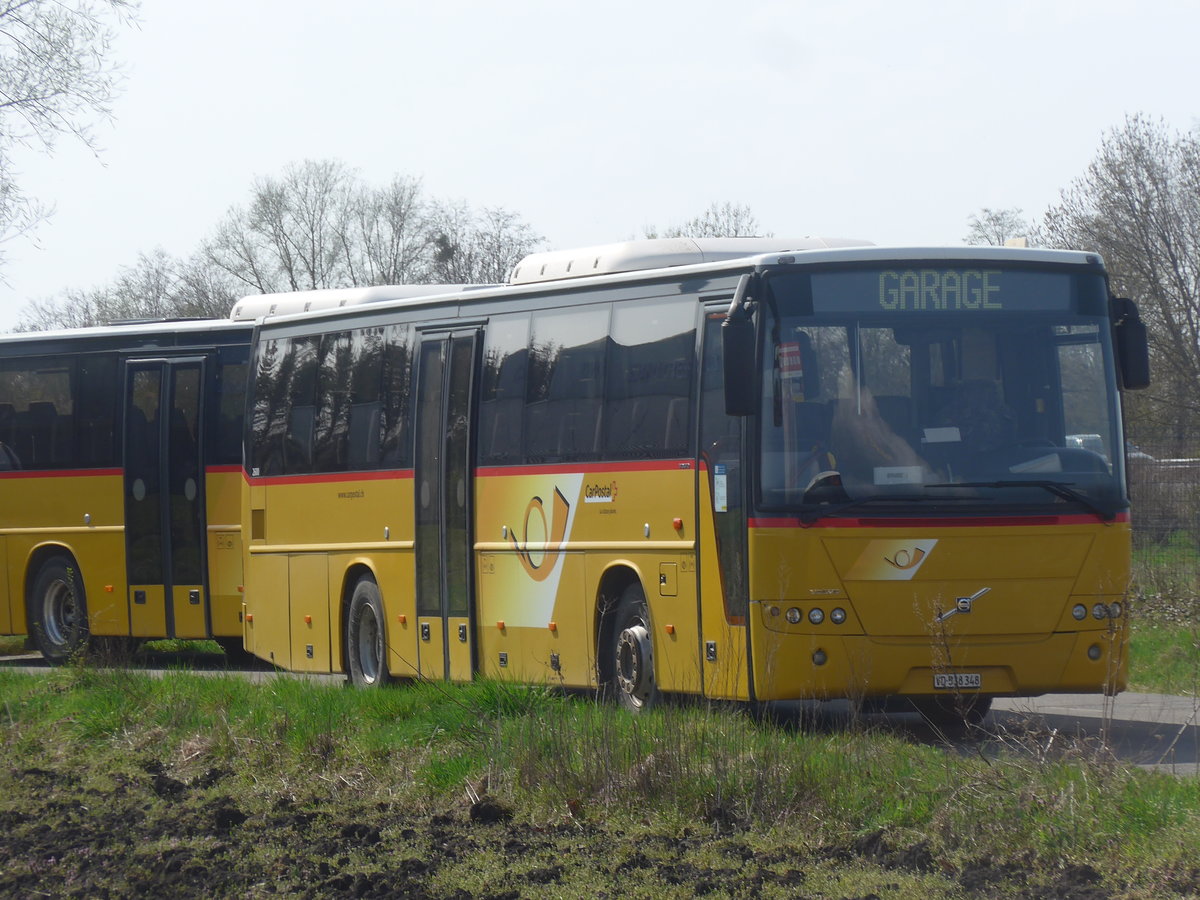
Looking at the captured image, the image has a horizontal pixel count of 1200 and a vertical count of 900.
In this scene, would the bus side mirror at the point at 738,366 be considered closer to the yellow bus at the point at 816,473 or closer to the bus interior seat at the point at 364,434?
the yellow bus at the point at 816,473

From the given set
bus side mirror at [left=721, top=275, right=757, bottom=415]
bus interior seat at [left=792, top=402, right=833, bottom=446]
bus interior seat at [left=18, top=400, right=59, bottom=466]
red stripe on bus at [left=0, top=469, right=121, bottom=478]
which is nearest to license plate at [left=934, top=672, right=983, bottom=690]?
bus interior seat at [left=792, top=402, right=833, bottom=446]

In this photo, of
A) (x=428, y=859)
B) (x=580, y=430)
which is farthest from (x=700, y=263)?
(x=428, y=859)

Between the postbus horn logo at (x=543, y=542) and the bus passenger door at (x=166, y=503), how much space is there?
6.84 meters

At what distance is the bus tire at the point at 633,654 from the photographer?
12.3 meters

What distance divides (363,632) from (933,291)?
23.3 ft

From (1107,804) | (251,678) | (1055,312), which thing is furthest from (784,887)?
(251,678)

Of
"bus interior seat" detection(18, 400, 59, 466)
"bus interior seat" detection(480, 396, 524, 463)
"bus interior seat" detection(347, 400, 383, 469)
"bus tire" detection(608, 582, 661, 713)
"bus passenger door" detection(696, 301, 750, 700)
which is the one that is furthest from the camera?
"bus interior seat" detection(18, 400, 59, 466)

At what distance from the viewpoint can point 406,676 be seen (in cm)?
1542

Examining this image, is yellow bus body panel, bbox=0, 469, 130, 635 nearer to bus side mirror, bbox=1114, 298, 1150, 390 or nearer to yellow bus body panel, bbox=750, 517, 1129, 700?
yellow bus body panel, bbox=750, 517, 1129, 700

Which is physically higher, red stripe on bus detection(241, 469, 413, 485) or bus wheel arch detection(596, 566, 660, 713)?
red stripe on bus detection(241, 469, 413, 485)

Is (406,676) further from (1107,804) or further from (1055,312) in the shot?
(1107,804)

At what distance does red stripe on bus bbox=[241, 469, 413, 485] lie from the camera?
1528 centimetres

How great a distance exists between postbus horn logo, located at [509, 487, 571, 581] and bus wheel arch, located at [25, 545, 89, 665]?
8.60m

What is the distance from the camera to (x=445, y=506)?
47.8 ft
